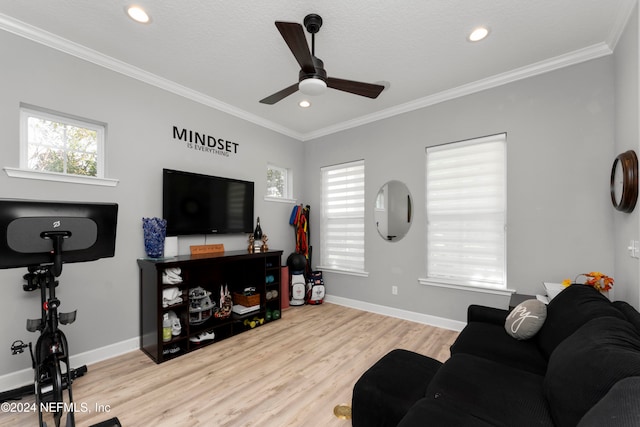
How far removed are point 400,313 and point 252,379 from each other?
224cm

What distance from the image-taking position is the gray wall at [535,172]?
8.42 ft

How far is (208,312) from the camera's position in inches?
121

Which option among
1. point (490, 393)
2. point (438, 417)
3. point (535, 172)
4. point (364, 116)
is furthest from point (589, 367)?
point (364, 116)

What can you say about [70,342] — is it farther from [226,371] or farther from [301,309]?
[301,309]

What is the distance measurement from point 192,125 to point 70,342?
252 cm

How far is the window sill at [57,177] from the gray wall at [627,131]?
14.4 ft

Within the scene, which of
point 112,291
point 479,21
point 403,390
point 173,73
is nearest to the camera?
point 403,390

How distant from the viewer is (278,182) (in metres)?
4.67

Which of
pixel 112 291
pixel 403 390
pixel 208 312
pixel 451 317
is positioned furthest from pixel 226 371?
pixel 451 317

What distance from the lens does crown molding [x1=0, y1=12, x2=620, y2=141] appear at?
7.34 feet

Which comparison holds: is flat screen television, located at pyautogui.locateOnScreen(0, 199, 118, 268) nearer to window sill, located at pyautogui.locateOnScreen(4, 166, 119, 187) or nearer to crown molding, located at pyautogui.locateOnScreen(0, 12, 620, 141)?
window sill, located at pyautogui.locateOnScreen(4, 166, 119, 187)

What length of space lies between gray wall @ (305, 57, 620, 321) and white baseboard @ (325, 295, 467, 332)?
0.21ft

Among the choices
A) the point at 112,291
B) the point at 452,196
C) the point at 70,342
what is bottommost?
the point at 70,342

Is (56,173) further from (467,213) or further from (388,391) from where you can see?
(467,213)
